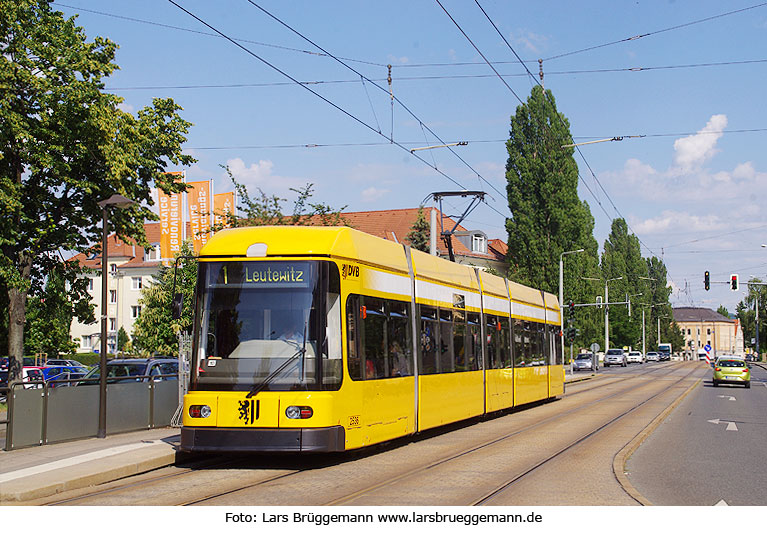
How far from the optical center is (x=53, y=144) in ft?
81.5

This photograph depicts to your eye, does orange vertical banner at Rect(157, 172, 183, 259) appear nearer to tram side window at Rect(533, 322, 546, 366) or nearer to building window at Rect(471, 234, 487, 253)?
tram side window at Rect(533, 322, 546, 366)

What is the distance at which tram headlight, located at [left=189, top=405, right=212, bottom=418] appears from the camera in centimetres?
1148

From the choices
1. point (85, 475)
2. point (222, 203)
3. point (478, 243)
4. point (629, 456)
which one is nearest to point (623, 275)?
point (478, 243)

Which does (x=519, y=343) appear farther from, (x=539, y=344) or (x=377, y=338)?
(x=377, y=338)

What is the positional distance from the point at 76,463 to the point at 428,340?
6.05 m

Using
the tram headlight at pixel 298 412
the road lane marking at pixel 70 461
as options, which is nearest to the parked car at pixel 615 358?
the road lane marking at pixel 70 461

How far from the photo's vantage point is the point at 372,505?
857cm

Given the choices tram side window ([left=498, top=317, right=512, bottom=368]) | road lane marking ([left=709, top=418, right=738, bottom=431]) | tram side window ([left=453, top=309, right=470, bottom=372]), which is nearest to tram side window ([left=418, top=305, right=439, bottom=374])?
tram side window ([left=453, top=309, right=470, bottom=372])

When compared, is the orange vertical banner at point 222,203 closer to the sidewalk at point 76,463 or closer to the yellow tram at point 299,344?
the sidewalk at point 76,463

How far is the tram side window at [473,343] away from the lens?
58.5ft

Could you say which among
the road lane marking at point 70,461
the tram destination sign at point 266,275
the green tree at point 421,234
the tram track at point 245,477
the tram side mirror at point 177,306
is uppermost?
the green tree at point 421,234

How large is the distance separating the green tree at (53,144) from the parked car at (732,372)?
1108 inches

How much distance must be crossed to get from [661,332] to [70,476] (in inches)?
5101
